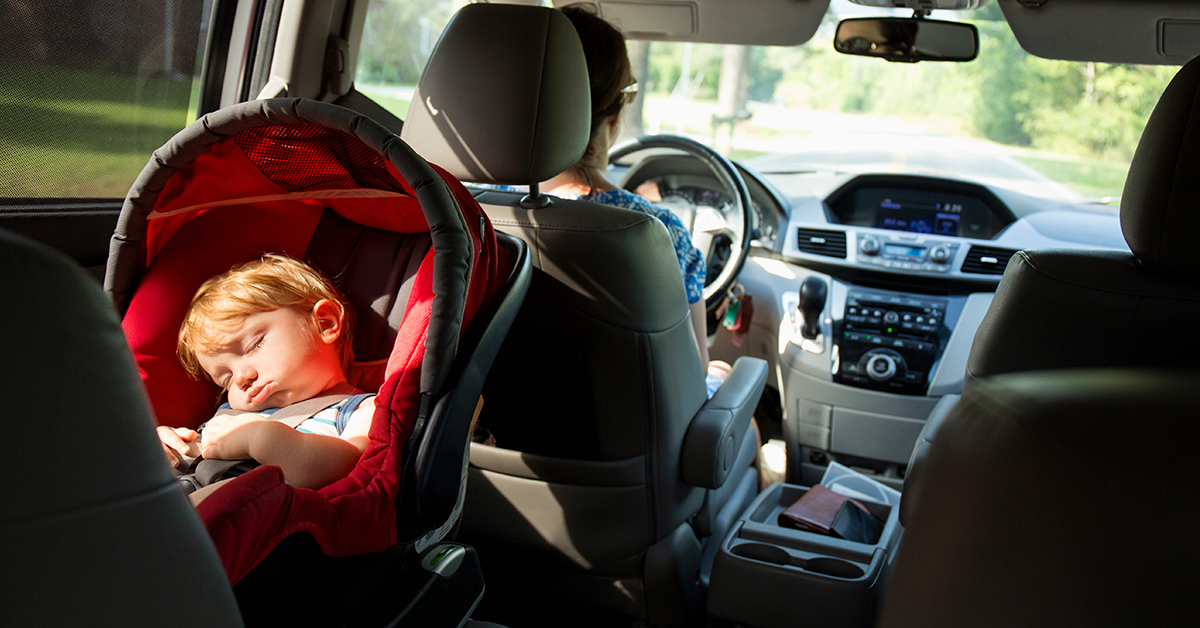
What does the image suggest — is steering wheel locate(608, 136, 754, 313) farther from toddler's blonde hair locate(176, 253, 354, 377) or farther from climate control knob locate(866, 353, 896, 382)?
toddler's blonde hair locate(176, 253, 354, 377)

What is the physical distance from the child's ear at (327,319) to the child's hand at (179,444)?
275mm

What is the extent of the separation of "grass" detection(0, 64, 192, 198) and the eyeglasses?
1247mm

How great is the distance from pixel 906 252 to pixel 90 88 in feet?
8.85

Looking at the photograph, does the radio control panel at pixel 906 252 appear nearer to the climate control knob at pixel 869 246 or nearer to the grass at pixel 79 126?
the climate control knob at pixel 869 246

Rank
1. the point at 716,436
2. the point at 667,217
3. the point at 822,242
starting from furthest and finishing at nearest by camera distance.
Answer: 1. the point at 822,242
2. the point at 667,217
3. the point at 716,436

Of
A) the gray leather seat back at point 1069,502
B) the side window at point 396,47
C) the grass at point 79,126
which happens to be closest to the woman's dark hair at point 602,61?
the side window at point 396,47

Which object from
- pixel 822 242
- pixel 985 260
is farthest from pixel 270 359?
pixel 985 260

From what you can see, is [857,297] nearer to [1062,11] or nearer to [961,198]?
[961,198]

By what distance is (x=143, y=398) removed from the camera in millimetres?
653

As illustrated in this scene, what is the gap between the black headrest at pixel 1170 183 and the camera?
50.1 inches

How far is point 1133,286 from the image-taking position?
1.43 m

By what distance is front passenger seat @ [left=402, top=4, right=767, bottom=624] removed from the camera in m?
1.78

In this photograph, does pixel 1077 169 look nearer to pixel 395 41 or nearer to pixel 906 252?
pixel 906 252

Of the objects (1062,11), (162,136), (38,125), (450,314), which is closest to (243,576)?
(450,314)
